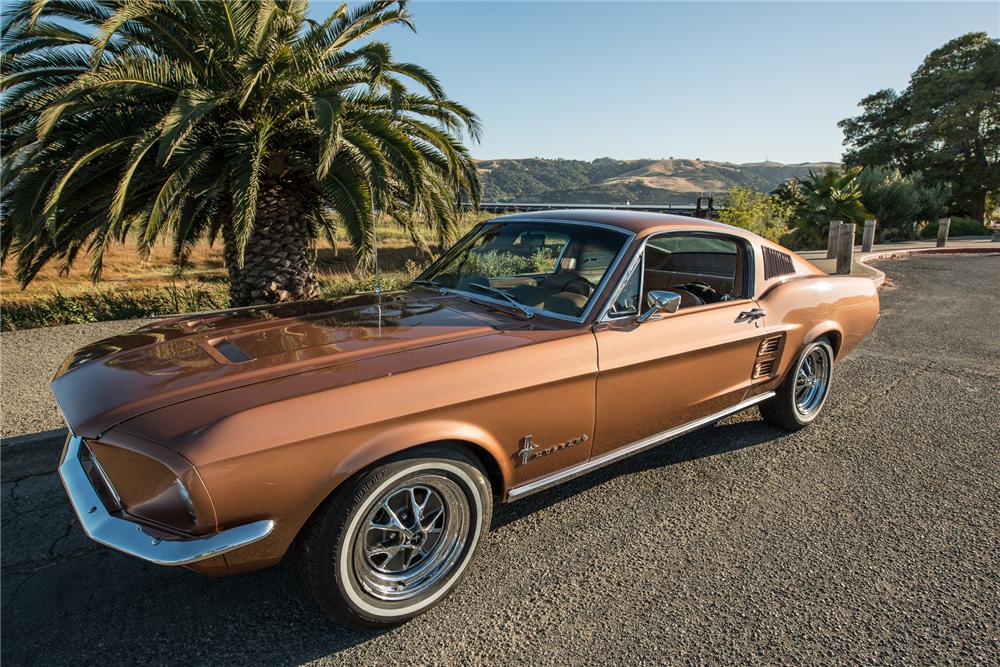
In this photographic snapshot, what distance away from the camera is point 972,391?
4844 millimetres

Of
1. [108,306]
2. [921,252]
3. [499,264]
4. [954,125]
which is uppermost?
[954,125]

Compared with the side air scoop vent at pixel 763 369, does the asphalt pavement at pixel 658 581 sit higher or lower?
lower

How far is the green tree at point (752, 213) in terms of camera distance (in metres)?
15.4

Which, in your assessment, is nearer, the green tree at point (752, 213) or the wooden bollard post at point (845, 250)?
the wooden bollard post at point (845, 250)

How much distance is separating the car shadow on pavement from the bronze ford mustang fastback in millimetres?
292

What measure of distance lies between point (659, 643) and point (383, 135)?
5.65 meters

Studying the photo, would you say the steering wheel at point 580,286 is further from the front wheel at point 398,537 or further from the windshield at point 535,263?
the front wheel at point 398,537

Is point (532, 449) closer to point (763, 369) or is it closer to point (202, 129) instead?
point (763, 369)

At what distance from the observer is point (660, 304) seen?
300cm

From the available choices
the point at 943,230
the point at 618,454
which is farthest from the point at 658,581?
the point at 943,230

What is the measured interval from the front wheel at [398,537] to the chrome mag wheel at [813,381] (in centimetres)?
271

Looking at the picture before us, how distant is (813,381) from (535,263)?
88.7 inches

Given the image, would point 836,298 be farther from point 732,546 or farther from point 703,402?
point 732,546

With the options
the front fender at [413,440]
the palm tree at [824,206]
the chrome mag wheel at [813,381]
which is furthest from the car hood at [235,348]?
the palm tree at [824,206]
